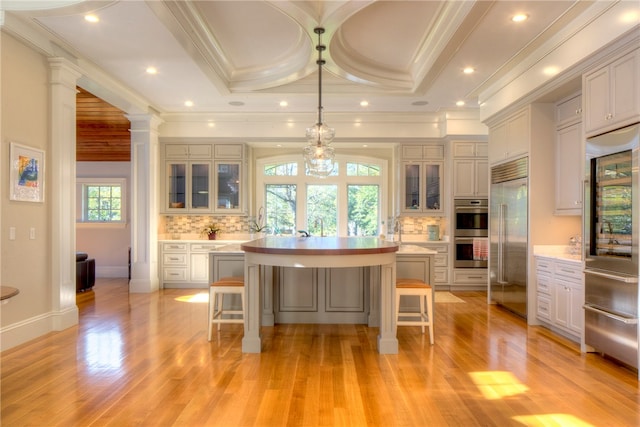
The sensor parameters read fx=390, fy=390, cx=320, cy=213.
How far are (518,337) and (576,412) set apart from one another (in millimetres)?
1641

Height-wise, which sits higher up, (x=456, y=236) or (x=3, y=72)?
(x=3, y=72)

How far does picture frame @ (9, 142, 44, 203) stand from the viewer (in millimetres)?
3670

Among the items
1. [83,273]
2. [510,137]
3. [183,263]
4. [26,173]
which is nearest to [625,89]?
[510,137]

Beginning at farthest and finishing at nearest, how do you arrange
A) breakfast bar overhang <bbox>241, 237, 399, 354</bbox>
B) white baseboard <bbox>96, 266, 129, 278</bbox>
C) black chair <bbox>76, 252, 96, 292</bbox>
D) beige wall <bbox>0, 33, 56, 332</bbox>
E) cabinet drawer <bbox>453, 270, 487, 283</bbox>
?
white baseboard <bbox>96, 266, 129, 278</bbox> < cabinet drawer <bbox>453, 270, 487, 283</bbox> < black chair <bbox>76, 252, 96, 292</bbox> < beige wall <bbox>0, 33, 56, 332</bbox> < breakfast bar overhang <bbox>241, 237, 399, 354</bbox>

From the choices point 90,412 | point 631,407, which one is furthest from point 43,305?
point 631,407

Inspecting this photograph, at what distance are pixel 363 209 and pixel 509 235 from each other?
3.26 m

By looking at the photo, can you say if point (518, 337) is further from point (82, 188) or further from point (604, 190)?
point (82, 188)

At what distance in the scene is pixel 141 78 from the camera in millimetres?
5047

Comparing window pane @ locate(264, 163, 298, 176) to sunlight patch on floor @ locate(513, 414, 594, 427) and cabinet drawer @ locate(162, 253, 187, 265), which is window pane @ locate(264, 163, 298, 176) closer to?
cabinet drawer @ locate(162, 253, 187, 265)

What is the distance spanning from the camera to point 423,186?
7020 mm

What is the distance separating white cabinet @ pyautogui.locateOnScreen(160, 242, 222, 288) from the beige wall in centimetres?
276

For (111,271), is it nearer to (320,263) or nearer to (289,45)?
Answer: (289,45)

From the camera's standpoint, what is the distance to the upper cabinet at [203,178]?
710 cm

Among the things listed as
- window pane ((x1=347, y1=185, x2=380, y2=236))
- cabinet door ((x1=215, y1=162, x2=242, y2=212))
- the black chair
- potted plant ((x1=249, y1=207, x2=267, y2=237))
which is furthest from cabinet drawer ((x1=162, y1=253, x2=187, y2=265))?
window pane ((x1=347, y1=185, x2=380, y2=236))
